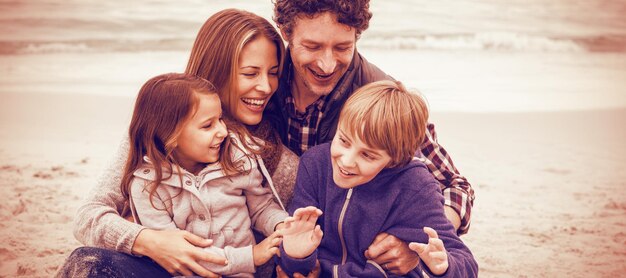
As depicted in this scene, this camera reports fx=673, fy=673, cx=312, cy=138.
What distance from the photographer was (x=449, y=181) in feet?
10.6

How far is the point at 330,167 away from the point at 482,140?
6.02 meters

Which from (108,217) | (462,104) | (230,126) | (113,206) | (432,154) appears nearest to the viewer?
(108,217)

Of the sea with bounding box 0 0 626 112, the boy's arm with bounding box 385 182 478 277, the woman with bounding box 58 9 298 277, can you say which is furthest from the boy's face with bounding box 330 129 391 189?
the sea with bounding box 0 0 626 112

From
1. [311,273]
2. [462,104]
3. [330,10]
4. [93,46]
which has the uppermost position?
[330,10]

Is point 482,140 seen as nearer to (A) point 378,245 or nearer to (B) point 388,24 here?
(A) point 378,245

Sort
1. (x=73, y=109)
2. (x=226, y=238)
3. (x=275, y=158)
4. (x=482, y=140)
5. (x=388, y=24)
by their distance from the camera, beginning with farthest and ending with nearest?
(x=388, y=24) → (x=73, y=109) → (x=482, y=140) → (x=275, y=158) → (x=226, y=238)

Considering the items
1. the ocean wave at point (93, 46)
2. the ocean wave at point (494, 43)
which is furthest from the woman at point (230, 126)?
the ocean wave at point (494, 43)

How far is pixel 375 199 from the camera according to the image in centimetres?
269

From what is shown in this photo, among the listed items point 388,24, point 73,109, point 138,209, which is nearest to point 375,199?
point 138,209

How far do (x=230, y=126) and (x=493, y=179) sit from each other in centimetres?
459

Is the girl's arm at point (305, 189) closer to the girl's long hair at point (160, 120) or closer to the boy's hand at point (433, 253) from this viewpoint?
the girl's long hair at point (160, 120)

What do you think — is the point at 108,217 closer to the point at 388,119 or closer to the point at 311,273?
the point at 311,273

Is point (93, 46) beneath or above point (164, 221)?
beneath

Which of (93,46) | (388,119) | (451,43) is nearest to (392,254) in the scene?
(388,119)
